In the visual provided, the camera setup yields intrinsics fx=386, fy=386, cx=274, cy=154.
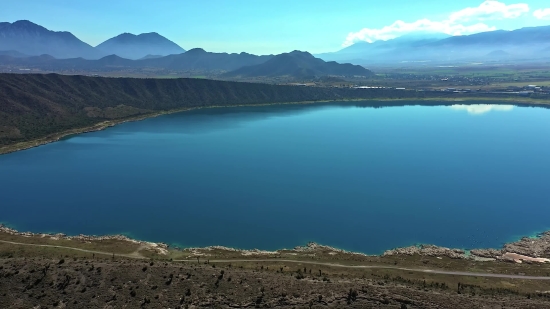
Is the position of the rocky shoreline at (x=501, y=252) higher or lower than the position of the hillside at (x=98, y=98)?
lower

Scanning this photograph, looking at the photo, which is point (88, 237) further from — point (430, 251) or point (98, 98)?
point (98, 98)

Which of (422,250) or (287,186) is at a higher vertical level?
(287,186)

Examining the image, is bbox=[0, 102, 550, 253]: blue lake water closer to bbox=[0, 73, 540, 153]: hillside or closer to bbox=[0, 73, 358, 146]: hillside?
bbox=[0, 73, 540, 153]: hillside

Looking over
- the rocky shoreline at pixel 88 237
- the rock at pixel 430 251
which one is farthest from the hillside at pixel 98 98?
the rock at pixel 430 251

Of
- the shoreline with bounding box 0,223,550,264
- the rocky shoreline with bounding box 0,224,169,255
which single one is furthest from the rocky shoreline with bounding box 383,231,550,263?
the rocky shoreline with bounding box 0,224,169,255

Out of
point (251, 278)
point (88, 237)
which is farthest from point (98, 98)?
point (251, 278)

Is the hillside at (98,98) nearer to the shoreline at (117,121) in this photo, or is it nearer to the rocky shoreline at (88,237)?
the shoreline at (117,121)
